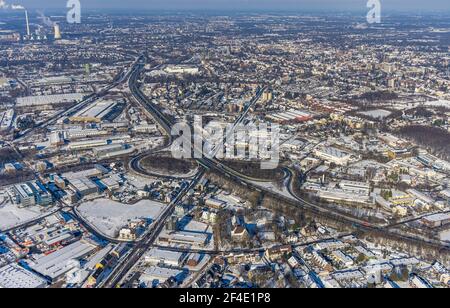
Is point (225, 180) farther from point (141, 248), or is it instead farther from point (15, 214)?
point (15, 214)

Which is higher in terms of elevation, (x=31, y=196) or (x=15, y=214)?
(x=31, y=196)

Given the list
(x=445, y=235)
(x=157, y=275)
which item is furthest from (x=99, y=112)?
(x=445, y=235)

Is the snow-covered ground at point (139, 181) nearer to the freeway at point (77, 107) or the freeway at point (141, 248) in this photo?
the freeway at point (141, 248)

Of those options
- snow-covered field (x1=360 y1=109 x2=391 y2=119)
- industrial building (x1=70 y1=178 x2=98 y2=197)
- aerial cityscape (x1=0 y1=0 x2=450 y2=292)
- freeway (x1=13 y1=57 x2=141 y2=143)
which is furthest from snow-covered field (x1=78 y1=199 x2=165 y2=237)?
snow-covered field (x1=360 y1=109 x2=391 y2=119)

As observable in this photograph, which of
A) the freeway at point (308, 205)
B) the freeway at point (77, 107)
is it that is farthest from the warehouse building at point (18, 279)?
the freeway at point (77, 107)

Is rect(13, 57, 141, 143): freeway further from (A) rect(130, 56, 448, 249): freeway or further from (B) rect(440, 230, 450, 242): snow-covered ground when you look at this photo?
(B) rect(440, 230, 450, 242): snow-covered ground
